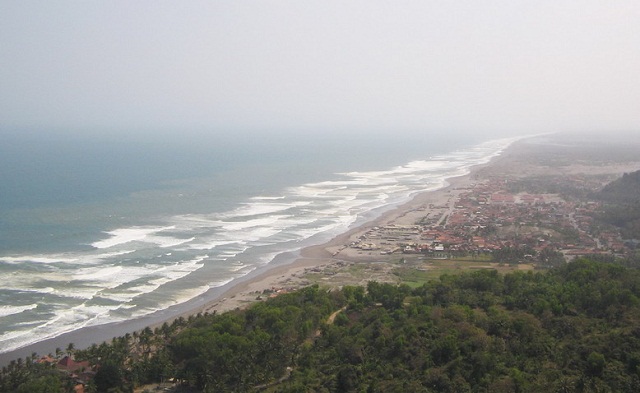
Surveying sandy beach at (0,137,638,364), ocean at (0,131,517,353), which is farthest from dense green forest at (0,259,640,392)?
ocean at (0,131,517,353)

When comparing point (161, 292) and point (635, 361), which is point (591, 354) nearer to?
point (635, 361)

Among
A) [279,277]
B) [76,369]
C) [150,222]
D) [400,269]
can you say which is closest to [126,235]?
[150,222]

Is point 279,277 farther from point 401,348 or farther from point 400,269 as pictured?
point 401,348

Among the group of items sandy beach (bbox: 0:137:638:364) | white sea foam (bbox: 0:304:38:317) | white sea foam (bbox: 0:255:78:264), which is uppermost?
white sea foam (bbox: 0:255:78:264)

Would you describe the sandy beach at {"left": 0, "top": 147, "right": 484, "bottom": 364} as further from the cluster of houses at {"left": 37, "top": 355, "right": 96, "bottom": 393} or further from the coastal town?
the cluster of houses at {"left": 37, "top": 355, "right": 96, "bottom": 393}

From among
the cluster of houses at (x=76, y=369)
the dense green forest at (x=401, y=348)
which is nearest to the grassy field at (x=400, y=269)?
the dense green forest at (x=401, y=348)

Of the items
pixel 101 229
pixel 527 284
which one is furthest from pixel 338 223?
pixel 527 284
